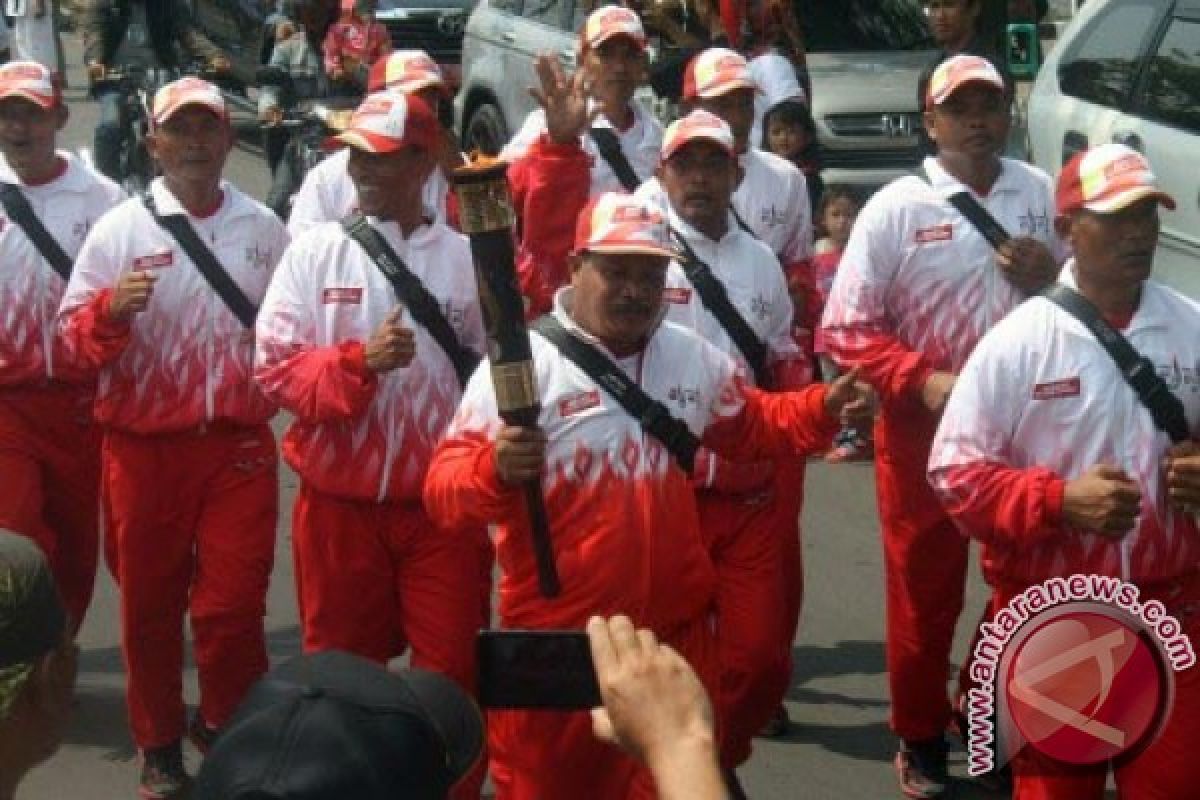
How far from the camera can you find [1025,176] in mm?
7539

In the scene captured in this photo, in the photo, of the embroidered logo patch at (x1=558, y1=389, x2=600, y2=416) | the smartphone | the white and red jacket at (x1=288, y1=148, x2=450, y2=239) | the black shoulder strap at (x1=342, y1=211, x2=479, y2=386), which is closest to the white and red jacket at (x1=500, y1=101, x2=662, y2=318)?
the white and red jacket at (x1=288, y1=148, x2=450, y2=239)

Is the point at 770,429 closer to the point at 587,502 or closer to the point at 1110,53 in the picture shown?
the point at 587,502

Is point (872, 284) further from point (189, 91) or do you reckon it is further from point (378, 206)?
point (189, 91)

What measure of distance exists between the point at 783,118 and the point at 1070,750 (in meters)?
5.71

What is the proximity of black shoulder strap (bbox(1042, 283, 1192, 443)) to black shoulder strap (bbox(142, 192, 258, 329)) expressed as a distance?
2699 millimetres

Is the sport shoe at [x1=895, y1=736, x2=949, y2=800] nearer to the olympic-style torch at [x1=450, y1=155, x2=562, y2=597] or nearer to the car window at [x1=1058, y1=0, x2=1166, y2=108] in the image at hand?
the olympic-style torch at [x1=450, y1=155, x2=562, y2=597]

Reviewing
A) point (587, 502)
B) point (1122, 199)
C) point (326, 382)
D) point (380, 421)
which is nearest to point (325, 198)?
point (380, 421)

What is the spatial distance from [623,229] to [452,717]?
9.03ft

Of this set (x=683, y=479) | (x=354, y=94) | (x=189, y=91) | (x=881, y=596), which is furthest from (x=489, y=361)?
(x=354, y=94)

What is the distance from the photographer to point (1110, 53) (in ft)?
32.9

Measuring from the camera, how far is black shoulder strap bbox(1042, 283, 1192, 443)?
19.5 feet

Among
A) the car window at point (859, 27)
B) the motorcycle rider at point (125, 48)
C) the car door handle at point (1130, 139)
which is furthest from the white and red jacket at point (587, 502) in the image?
the motorcycle rider at point (125, 48)

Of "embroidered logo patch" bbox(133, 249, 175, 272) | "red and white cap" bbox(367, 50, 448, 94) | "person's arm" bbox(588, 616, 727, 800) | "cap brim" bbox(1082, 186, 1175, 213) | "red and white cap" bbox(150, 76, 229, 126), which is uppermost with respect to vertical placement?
"person's arm" bbox(588, 616, 727, 800)

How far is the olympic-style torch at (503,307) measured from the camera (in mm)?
5395
